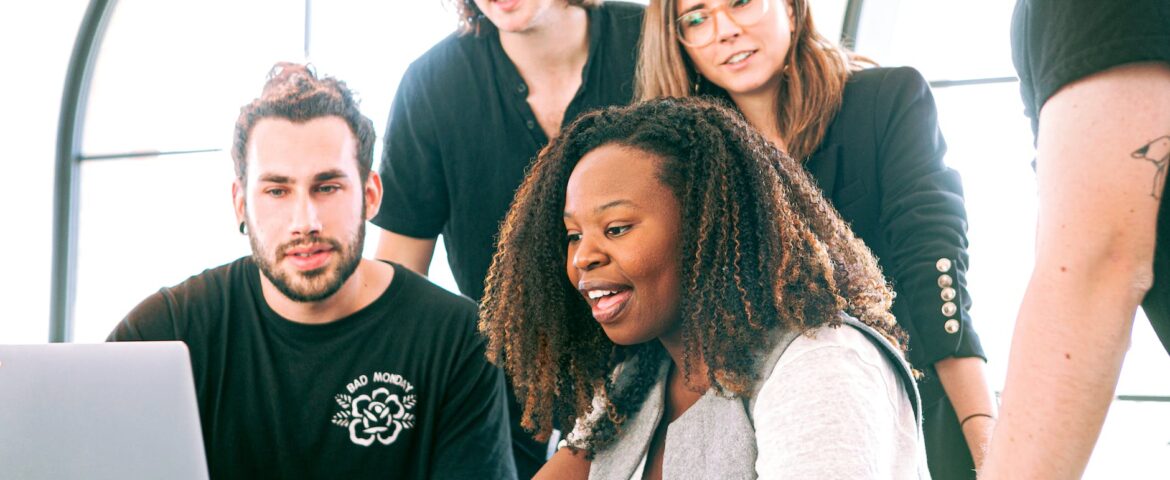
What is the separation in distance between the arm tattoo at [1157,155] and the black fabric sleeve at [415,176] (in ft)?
4.92

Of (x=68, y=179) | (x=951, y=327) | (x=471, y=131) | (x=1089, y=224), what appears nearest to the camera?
(x=1089, y=224)

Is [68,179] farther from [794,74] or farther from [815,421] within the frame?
[815,421]

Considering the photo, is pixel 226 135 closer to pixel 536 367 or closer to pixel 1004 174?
pixel 1004 174

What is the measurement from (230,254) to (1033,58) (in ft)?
23.4

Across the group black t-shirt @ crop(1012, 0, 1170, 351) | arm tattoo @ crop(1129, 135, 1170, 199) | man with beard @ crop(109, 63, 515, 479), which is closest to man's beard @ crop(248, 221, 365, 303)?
man with beard @ crop(109, 63, 515, 479)

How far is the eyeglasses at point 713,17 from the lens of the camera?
6.45 ft

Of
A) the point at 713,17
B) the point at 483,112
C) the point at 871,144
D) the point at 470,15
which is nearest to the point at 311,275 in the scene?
the point at 483,112

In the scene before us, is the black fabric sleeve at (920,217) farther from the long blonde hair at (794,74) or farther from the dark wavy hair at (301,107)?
the dark wavy hair at (301,107)

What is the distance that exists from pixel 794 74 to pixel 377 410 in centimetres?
90

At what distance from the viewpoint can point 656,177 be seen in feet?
4.72

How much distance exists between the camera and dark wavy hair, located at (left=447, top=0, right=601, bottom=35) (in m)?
2.25

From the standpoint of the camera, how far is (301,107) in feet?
6.64

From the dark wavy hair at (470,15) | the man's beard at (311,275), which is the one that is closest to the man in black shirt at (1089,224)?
the man's beard at (311,275)

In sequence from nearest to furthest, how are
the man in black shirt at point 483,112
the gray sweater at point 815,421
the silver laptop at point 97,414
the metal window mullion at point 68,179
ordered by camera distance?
the gray sweater at point 815,421 < the silver laptop at point 97,414 < the man in black shirt at point 483,112 < the metal window mullion at point 68,179
